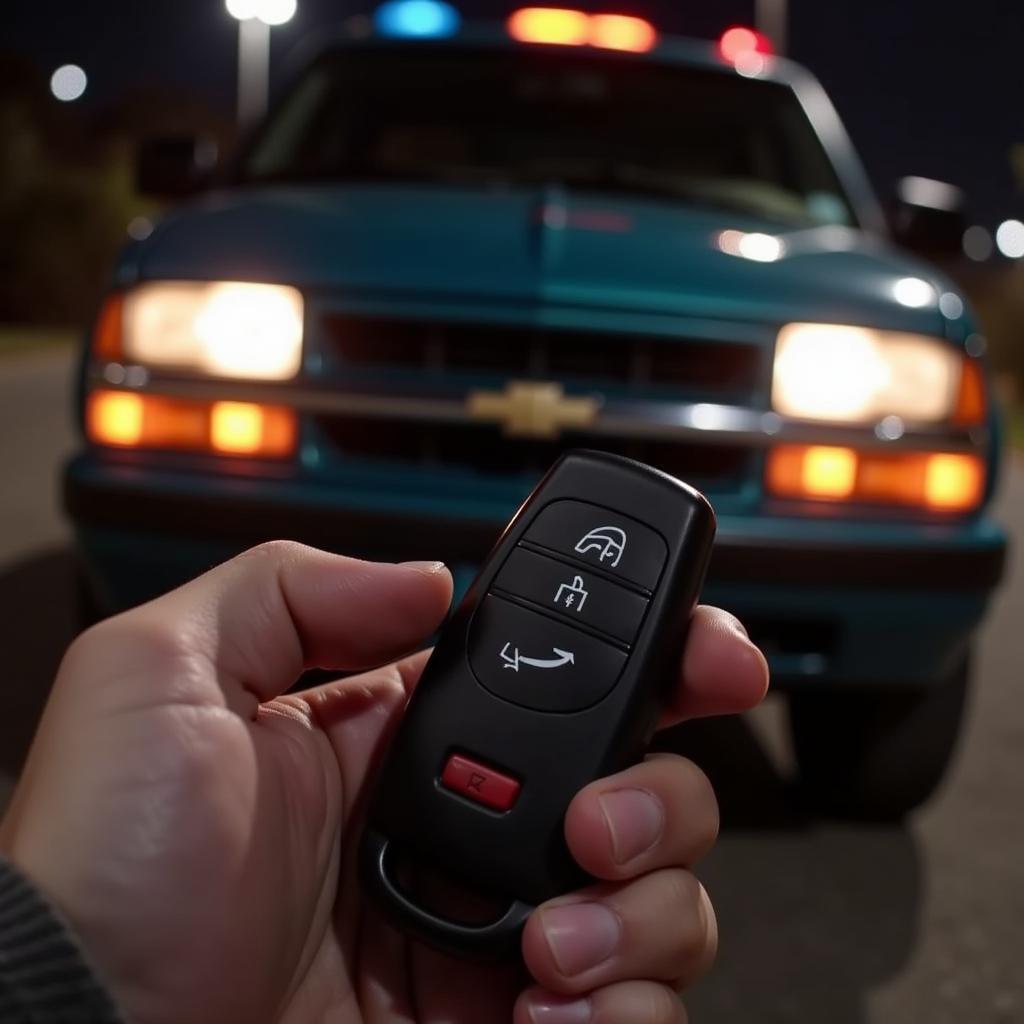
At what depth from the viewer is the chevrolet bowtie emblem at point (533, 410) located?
195 centimetres

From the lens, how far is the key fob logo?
1.00 metres

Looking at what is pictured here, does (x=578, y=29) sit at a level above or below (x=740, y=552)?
above

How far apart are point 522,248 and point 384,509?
0.51m

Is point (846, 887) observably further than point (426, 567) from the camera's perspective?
Yes

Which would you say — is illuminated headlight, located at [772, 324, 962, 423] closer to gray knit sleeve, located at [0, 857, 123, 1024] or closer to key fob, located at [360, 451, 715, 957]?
key fob, located at [360, 451, 715, 957]

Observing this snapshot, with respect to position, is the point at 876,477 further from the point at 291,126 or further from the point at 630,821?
the point at 291,126

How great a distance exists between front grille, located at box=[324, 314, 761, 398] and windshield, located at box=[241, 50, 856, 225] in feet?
3.33

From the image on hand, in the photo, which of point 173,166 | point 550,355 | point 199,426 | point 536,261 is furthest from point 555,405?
point 173,166

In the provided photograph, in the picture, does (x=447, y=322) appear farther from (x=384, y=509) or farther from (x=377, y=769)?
(x=377, y=769)

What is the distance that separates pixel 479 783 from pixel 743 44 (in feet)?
10.4

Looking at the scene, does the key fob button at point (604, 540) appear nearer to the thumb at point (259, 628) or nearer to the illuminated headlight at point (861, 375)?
the thumb at point (259, 628)

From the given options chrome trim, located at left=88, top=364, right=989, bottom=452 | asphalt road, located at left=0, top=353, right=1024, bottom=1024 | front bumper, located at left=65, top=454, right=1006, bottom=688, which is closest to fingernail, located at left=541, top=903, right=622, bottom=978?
asphalt road, located at left=0, top=353, right=1024, bottom=1024

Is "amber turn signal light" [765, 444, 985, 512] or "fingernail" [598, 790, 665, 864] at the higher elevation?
"fingernail" [598, 790, 665, 864]

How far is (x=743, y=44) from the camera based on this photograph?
12.4ft
